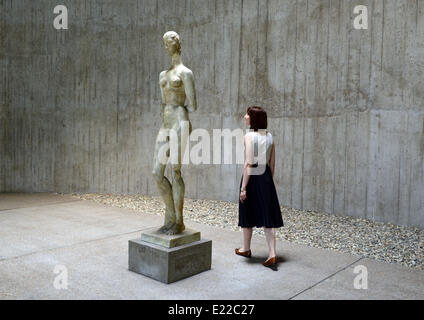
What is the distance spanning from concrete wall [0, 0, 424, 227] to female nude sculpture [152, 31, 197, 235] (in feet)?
12.4

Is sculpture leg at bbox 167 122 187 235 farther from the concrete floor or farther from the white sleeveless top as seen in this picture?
the white sleeveless top

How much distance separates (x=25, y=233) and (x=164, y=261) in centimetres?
277

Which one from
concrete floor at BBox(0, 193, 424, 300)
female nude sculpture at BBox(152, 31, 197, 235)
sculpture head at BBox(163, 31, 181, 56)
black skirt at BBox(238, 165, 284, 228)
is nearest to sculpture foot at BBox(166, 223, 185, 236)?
female nude sculpture at BBox(152, 31, 197, 235)

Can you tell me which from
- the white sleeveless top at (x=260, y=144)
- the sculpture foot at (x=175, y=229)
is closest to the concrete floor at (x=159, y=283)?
the sculpture foot at (x=175, y=229)

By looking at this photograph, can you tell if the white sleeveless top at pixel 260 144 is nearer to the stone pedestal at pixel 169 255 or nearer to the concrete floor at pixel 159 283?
the stone pedestal at pixel 169 255

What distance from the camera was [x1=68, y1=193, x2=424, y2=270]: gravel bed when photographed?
198 inches

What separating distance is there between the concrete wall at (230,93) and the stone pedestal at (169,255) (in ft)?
12.3

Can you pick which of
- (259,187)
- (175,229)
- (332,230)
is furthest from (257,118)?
(332,230)

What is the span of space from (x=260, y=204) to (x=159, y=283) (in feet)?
4.48

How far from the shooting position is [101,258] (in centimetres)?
448

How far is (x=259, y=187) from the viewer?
429 centimetres

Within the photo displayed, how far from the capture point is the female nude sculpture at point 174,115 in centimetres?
405

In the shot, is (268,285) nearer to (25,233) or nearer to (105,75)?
(25,233)
